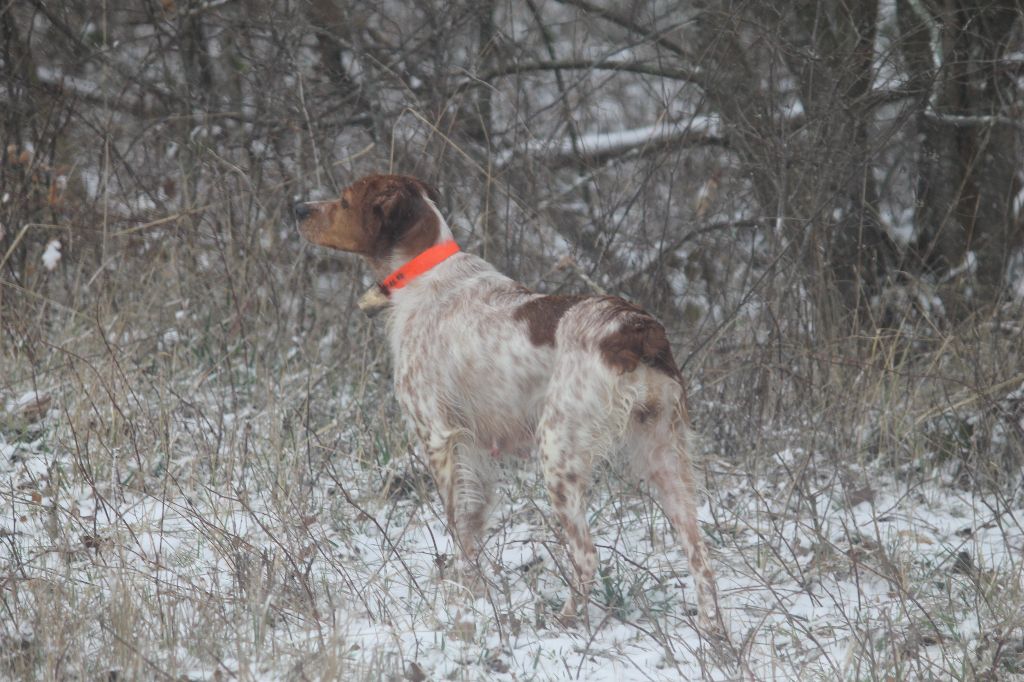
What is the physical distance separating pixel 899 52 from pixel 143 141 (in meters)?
4.13

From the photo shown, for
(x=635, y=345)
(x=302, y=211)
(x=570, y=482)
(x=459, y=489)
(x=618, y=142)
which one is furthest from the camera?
(x=618, y=142)

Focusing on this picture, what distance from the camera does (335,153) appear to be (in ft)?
21.3

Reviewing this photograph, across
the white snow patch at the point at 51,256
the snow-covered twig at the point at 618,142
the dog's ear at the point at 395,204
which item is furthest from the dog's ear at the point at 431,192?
the white snow patch at the point at 51,256

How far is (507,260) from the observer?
578 cm

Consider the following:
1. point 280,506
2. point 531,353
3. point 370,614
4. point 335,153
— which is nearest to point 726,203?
point 335,153

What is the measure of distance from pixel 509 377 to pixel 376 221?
31.8 inches

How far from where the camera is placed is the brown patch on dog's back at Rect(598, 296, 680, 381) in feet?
11.3

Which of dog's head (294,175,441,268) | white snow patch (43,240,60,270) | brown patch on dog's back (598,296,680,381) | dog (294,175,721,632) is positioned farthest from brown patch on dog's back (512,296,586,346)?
white snow patch (43,240,60,270)

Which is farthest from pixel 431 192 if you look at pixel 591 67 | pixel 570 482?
pixel 591 67

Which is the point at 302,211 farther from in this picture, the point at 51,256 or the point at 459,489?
the point at 51,256

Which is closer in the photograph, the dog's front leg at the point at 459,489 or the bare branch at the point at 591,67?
the dog's front leg at the point at 459,489

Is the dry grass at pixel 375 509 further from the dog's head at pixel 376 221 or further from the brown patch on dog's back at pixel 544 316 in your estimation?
the dog's head at pixel 376 221

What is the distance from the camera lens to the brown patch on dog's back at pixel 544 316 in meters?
3.73

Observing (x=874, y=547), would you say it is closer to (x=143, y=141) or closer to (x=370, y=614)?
(x=370, y=614)
